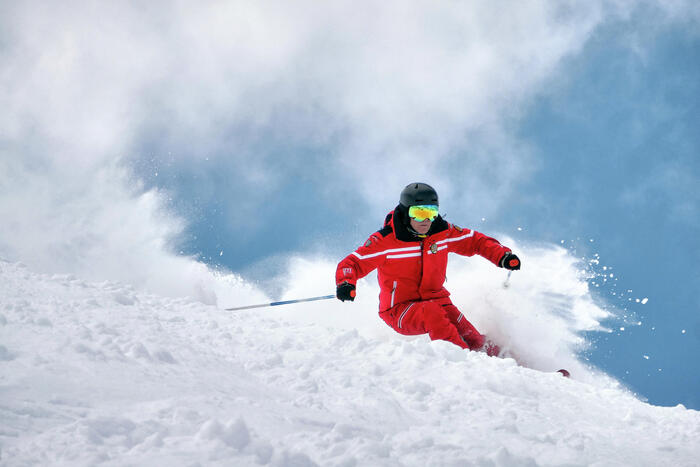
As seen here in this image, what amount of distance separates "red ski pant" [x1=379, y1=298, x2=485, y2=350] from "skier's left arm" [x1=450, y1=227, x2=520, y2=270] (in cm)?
63

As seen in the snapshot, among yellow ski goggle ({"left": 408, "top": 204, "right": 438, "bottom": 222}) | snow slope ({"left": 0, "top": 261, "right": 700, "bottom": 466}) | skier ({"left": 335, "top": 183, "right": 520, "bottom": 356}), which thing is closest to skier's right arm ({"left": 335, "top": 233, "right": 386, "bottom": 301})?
skier ({"left": 335, "top": 183, "right": 520, "bottom": 356})

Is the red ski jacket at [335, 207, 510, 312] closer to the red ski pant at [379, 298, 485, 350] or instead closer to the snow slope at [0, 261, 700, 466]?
the red ski pant at [379, 298, 485, 350]

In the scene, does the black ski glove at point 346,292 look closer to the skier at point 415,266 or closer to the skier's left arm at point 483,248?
the skier at point 415,266

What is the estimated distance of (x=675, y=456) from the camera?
252 cm

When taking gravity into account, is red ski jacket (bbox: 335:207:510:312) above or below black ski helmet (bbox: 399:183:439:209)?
below

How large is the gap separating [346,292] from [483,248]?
1.77 m

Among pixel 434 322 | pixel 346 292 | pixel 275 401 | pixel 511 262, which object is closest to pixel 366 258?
pixel 346 292

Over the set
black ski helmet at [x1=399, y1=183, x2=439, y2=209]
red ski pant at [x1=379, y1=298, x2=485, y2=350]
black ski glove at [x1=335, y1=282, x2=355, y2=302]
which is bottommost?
red ski pant at [x1=379, y1=298, x2=485, y2=350]

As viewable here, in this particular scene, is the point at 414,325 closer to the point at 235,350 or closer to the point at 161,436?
the point at 235,350

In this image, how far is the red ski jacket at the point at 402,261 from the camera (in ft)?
17.8

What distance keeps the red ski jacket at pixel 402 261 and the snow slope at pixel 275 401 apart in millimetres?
1478

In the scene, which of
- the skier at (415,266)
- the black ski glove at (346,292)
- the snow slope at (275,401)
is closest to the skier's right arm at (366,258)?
the skier at (415,266)

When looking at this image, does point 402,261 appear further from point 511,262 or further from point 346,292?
point 511,262

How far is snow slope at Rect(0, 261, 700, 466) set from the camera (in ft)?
6.59
